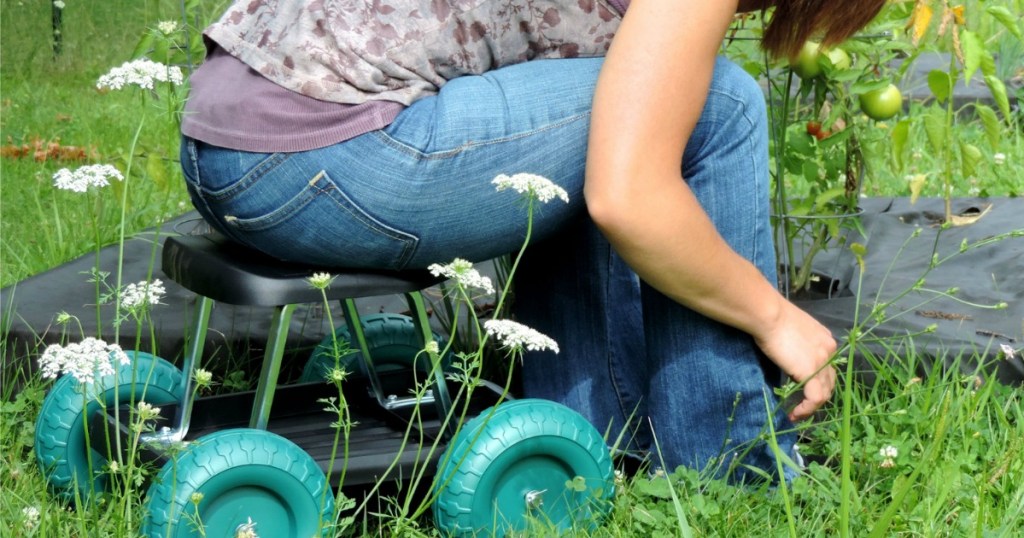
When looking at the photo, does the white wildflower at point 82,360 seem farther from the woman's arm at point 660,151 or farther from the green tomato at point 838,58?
the green tomato at point 838,58

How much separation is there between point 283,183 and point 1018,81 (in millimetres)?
3674

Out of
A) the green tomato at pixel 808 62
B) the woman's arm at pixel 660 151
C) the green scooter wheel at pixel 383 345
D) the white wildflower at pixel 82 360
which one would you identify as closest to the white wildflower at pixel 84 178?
the white wildflower at pixel 82 360

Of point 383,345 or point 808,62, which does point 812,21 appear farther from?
point 383,345

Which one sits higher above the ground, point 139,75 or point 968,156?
point 139,75

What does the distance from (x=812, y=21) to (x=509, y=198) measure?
1.47 feet

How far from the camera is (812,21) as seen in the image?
57.8 inches

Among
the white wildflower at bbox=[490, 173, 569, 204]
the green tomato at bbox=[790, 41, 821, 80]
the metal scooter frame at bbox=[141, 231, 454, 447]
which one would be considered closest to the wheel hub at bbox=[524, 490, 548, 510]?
the metal scooter frame at bbox=[141, 231, 454, 447]

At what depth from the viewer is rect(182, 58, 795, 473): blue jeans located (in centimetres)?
129

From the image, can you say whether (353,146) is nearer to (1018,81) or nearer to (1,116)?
(1,116)

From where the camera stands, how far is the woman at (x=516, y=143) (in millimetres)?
1257

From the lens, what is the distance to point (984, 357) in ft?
5.74

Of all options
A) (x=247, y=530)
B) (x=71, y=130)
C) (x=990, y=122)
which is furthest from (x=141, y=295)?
(x=71, y=130)

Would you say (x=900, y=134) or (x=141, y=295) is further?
(x=900, y=134)

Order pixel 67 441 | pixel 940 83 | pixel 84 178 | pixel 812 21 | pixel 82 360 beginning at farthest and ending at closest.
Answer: pixel 940 83
pixel 67 441
pixel 812 21
pixel 84 178
pixel 82 360
